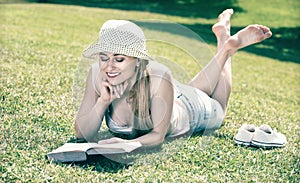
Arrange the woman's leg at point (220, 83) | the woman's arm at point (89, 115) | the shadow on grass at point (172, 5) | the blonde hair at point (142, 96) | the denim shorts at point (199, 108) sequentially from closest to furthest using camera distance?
1. the blonde hair at point (142, 96)
2. the woman's arm at point (89, 115)
3. the denim shorts at point (199, 108)
4. the woman's leg at point (220, 83)
5. the shadow on grass at point (172, 5)

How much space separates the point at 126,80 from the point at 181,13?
16.0m

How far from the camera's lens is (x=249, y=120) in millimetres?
5113

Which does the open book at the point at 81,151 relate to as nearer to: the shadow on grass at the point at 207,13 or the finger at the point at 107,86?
the finger at the point at 107,86

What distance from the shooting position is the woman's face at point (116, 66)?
3389mm

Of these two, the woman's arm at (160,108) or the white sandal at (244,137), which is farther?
the white sandal at (244,137)

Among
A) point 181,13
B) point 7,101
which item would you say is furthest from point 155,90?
point 181,13

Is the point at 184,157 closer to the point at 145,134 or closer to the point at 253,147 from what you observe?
the point at 145,134

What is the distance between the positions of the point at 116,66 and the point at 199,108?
1.23 meters

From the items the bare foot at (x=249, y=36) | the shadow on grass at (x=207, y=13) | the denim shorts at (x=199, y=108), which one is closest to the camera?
the denim shorts at (x=199, y=108)

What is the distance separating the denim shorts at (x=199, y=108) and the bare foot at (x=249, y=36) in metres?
0.52

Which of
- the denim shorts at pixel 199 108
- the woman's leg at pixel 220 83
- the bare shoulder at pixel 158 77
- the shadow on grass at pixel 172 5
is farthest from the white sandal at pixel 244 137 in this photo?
the shadow on grass at pixel 172 5

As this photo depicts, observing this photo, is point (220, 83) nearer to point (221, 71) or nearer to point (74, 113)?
point (221, 71)

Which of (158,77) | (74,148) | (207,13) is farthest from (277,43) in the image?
(74,148)

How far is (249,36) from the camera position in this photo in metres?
4.59
